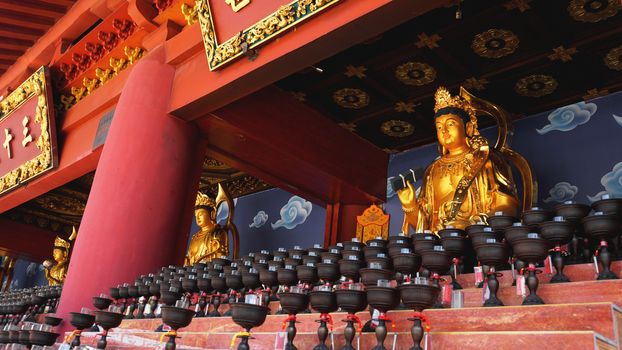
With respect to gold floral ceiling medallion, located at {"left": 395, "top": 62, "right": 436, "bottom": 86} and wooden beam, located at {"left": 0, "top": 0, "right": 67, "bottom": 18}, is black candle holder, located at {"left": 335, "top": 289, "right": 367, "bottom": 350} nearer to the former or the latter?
gold floral ceiling medallion, located at {"left": 395, "top": 62, "right": 436, "bottom": 86}

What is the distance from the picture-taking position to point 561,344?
1666mm

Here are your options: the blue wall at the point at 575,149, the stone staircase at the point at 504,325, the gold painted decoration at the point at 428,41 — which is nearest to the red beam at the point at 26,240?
the stone staircase at the point at 504,325

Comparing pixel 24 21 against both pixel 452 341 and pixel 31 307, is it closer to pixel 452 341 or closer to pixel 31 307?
pixel 31 307

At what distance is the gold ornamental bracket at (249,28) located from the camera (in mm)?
3400

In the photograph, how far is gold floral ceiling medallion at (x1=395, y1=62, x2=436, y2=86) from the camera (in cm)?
463

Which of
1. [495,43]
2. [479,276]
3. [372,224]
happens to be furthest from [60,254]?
[479,276]

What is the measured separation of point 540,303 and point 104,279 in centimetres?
316

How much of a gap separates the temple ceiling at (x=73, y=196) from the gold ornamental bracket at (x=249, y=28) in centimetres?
295

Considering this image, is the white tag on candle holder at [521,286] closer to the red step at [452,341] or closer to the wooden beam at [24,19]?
the red step at [452,341]

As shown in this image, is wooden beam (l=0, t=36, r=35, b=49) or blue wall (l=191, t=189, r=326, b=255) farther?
wooden beam (l=0, t=36, r=35, b=49)

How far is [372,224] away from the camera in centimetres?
564

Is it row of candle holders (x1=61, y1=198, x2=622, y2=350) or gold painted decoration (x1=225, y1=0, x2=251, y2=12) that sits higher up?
gold painted decoration (x1=225, y1=0, x2=251, y2=12)

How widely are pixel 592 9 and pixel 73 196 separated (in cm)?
755

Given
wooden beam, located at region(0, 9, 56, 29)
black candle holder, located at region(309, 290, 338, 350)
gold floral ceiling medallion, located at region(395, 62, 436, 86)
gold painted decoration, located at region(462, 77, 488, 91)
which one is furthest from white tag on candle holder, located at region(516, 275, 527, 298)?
wooden beam, located at region(0, 9, 56, 29)
